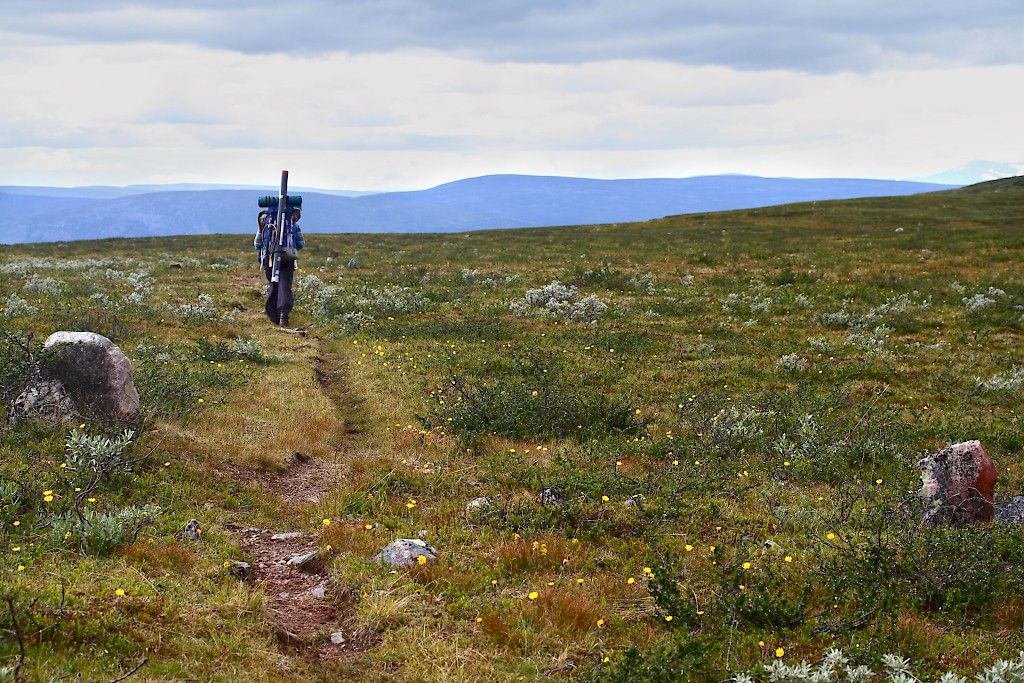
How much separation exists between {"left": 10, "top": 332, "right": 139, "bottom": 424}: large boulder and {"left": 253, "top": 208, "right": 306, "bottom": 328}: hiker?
10.7m

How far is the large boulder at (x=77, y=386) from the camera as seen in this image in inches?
421

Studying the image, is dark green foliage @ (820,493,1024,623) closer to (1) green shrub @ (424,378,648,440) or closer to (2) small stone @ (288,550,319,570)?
(1) green shrub @ (424,378,648,440)

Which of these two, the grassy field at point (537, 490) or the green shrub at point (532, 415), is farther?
the green shrub at point (532, 415)

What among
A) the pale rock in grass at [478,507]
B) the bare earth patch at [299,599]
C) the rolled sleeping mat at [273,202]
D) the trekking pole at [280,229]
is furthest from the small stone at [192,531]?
the trekking pole at [280,229]

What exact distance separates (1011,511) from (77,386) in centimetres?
1227

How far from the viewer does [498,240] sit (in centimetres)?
5941

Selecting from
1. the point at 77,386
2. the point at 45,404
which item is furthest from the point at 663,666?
the point at 45,404

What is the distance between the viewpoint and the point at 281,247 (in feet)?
71.7

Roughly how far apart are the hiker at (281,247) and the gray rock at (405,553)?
15032 millimetres

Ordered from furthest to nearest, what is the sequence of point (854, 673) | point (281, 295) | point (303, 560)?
point (281, 295)
point (303, 560)
point (854, 673)

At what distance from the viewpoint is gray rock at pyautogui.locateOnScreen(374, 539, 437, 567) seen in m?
7.82

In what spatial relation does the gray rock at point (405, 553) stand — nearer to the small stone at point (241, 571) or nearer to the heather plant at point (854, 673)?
the small stone at point (241, 571)

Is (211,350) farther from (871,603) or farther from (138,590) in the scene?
(871,603)

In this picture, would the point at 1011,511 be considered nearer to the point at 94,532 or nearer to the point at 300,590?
the point at 300,590
